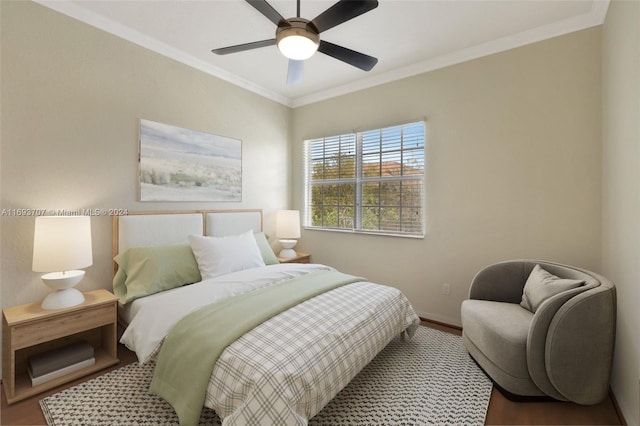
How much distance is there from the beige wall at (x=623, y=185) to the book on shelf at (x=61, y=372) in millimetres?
3466

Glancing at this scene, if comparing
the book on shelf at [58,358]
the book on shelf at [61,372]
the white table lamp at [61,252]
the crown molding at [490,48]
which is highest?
the crown molding at [490,48]

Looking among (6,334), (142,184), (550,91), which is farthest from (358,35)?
(6,334)

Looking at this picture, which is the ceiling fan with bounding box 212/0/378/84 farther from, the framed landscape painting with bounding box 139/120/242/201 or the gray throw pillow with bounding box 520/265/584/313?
the gray throw pillow with bounding box 520/265/584/313

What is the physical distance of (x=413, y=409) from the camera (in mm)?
1861

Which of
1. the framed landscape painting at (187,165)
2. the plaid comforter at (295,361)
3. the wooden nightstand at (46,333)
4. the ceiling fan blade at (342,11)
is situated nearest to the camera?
the plaid comforter at (295,361)

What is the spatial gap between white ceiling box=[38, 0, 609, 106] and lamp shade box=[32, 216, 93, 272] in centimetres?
166

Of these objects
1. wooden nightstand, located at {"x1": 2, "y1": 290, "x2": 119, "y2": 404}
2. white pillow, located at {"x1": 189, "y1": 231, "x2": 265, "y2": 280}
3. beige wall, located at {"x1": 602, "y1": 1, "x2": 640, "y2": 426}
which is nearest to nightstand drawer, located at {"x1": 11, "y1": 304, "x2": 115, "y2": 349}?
wooden nightstand, located at {"x1": 2, "y1": 290, "x2": 119, "y2": 404}

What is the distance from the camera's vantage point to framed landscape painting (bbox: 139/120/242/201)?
2887 millimetres

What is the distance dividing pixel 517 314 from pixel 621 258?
73cm

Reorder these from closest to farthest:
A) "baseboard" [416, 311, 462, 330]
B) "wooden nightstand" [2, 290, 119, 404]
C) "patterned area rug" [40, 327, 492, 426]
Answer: "patterned area rug" [40, 327, 492, 426] → "wooden nightstand" [2, 290, 119, 404] → "baseboard" [416, 311, 462, 330]

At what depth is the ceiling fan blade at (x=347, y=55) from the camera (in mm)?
2094

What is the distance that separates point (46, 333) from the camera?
6.61 feet

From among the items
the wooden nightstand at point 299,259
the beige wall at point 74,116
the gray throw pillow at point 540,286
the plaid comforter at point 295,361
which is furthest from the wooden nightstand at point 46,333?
the gray throw pillow at point 540,286

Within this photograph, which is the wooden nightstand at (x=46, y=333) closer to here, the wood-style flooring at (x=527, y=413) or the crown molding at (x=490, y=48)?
the wood-style flooring at (x=527, y=413)
